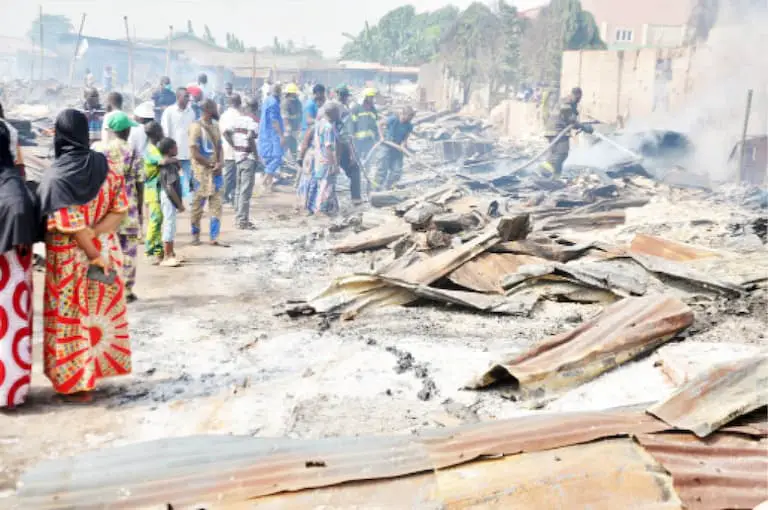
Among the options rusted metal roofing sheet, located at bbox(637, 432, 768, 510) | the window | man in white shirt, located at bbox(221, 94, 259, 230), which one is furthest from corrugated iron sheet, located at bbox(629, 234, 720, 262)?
the window

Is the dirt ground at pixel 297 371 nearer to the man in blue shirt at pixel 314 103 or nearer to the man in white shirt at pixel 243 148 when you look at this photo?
the man in white shirt at pixel 243 148

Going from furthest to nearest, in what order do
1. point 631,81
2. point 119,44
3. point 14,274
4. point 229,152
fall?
point 119,44
point 631,81
point 229,152
point 14,274

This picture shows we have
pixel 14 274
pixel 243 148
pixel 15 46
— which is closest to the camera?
pixel 14 274

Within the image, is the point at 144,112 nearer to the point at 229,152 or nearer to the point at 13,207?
the point at 229,152

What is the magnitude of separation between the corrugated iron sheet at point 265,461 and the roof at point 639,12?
39.9m

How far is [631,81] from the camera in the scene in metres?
21.9

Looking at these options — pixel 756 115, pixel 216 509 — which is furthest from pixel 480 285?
pixel 756 115

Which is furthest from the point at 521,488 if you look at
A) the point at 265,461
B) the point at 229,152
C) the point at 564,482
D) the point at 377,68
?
the point at 377,68

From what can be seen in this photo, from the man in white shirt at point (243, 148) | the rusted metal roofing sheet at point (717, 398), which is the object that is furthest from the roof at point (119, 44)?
the rusted metal roofing sheet at point (717, 398)

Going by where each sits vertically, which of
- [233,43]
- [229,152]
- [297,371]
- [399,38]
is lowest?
[297,371]

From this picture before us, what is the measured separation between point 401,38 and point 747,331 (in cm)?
4041

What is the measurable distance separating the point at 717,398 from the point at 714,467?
47 centimetres

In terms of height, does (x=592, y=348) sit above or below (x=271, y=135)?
below

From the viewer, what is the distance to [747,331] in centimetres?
486
